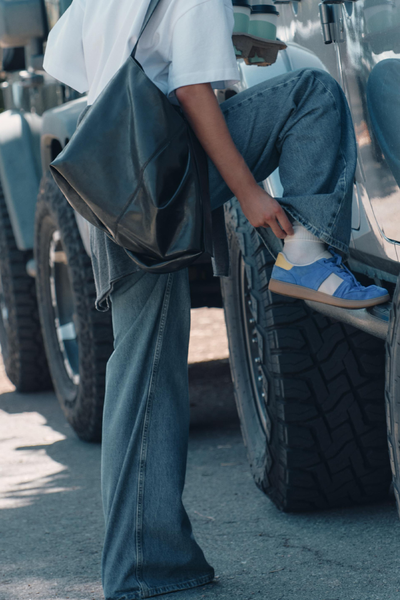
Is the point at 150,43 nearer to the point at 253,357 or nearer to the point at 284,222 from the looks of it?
the point at 284,222

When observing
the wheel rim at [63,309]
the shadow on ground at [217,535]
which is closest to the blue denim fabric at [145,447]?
the shadow on ground at [217,535]

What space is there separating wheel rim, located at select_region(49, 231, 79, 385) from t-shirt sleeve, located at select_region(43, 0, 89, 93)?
2309mm

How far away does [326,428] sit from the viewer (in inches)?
111

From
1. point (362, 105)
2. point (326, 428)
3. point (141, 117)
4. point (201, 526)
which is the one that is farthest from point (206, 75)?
point (201, 526)

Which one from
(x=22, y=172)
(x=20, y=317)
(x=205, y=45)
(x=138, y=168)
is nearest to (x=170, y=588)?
(x=138, y=168)

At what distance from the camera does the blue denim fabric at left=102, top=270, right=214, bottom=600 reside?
7.48 feet

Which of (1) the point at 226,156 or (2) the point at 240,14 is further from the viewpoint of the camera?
(2) the point at 240,14

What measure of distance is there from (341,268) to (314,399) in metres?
0.82

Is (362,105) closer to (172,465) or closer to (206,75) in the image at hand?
(206,75)

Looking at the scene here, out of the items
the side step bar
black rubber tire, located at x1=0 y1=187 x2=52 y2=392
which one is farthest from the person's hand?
black rubber tire, located at x1=0 y1=187 x2=52 y2=392

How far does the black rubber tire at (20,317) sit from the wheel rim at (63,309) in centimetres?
65

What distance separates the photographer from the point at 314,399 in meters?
2.77

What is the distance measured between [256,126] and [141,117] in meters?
0.34

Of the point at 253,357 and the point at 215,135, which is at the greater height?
the point at 215,135
